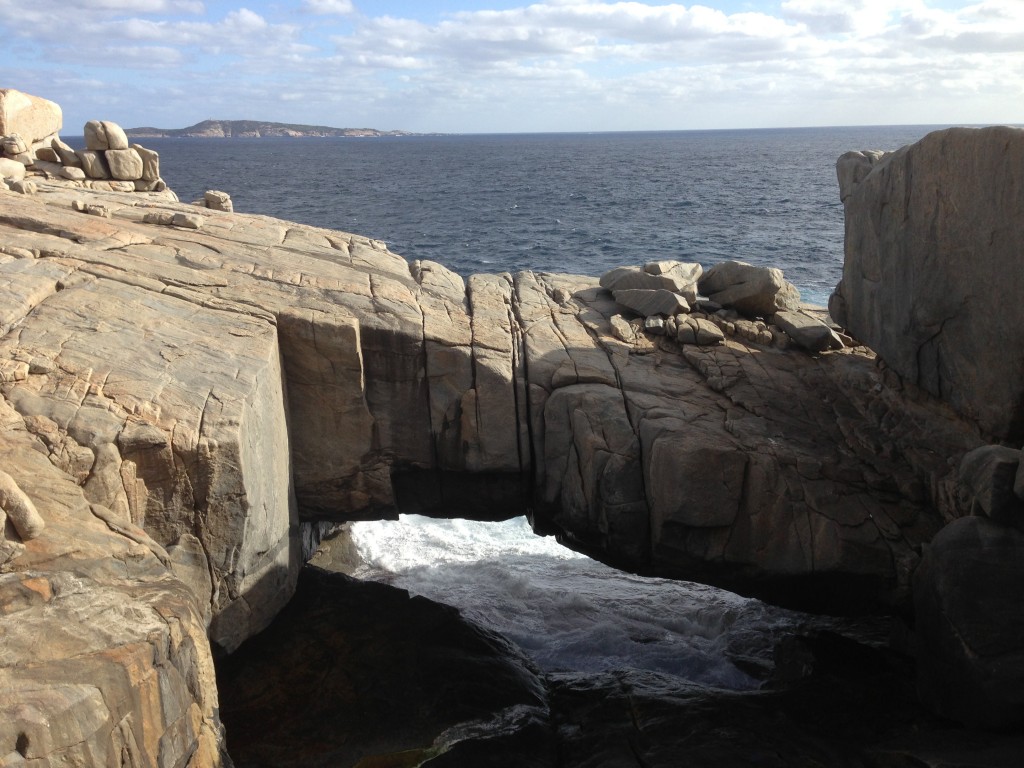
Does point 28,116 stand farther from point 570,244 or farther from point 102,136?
point 570,244

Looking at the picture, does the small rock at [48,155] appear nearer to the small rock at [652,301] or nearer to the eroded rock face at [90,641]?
the small rock at [652,301]

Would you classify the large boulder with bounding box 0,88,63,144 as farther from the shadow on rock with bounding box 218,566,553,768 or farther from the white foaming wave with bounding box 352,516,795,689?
the shadow on rock with bounding box 218,566,553,768

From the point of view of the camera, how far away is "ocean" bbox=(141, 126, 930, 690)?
15305mm

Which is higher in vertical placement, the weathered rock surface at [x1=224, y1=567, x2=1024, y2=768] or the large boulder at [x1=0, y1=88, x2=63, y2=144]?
the large boulder at [x1=0, y1=88, x2=63, y2=144]

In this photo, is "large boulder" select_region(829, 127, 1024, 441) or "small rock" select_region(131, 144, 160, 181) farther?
"small rock" select_region(131, 144, 160, 181)

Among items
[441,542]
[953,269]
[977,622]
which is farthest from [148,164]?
[977,622]

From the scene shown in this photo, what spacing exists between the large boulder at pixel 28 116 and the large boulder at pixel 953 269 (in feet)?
69.6

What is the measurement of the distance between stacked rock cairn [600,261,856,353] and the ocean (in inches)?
186

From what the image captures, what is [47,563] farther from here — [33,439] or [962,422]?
[962,422]

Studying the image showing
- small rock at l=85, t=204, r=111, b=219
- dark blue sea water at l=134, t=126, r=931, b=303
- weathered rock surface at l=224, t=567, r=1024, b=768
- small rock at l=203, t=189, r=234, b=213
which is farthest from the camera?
dark blue sea water at l=134, t=126, r=931, b=303

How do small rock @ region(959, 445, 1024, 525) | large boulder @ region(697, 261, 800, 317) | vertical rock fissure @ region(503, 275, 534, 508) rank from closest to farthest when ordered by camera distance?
small rock @ region(959, 445, 1024, 525), vertical rock fissure @ region(503, 275, 534, 508), large boulder @ region(697, 261, 800, 317)

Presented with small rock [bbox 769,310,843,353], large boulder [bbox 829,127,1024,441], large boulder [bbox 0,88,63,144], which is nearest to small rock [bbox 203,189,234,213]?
large boulder [bbox 0,88,63,144]

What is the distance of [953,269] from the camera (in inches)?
521

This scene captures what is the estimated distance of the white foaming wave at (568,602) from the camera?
14781 mm
